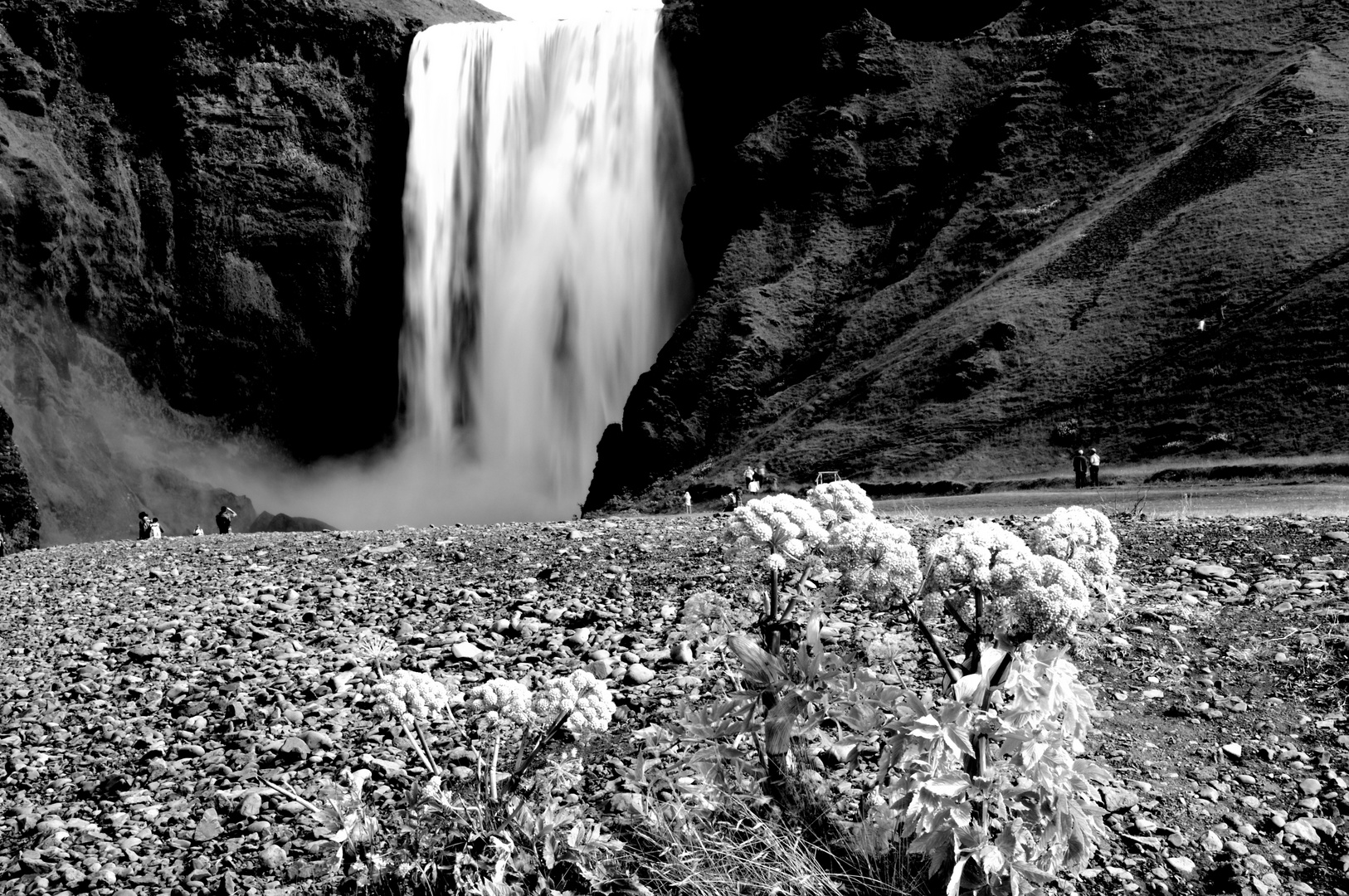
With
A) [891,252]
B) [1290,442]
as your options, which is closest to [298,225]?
[891,252]

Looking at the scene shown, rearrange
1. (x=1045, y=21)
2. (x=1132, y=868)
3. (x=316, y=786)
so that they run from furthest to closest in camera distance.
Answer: (x=1045, y=21)
(x=316, y=786)
(x=1132, y=868)

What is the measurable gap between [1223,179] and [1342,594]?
30.3m

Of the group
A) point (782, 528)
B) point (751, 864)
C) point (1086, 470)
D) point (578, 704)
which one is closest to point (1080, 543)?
point (782, 528)

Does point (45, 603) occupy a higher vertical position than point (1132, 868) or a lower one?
lower

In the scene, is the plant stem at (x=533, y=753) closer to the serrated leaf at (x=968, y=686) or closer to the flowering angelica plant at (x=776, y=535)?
the flowering angelica plant at (x=776, y=535)

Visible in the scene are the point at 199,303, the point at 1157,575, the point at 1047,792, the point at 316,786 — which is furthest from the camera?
the point at 199,303

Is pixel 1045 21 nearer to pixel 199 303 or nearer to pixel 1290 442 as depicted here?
pixel 1290 442

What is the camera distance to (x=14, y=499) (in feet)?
106

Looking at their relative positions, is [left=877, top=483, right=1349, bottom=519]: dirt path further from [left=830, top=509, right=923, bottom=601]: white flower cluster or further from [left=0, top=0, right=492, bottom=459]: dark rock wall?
[left=0, top=0, right=492, bottom=459]: dark rock wall

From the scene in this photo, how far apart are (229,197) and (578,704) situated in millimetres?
55954

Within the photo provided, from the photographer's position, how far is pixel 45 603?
10672 millimetres

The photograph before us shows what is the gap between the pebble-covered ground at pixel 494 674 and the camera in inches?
189

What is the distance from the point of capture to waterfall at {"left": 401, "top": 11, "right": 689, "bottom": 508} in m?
46.7

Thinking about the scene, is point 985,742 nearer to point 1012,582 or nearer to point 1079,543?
point 1012,582
